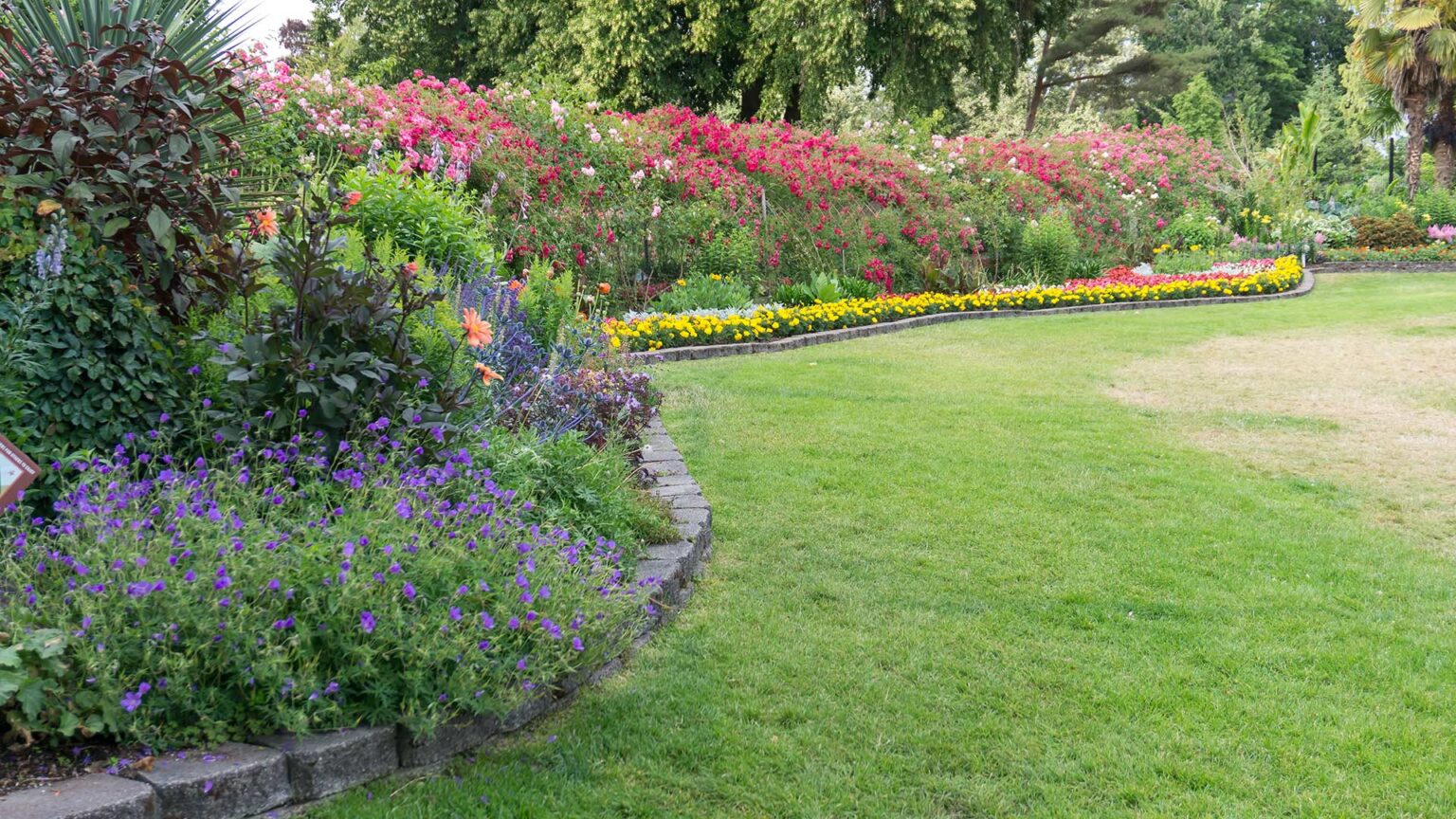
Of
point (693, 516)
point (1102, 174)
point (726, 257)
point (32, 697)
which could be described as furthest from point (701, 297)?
point (1102, 174)

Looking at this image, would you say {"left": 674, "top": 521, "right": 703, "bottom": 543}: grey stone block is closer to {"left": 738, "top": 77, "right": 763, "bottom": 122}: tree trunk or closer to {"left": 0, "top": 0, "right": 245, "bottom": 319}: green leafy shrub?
{"left": 0, "top": 0, "right": 245, "bottom": 319}: green leafy shrub

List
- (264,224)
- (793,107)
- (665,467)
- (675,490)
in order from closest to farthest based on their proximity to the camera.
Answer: (264,224)
(675,490)
(665,467)
(793,107)

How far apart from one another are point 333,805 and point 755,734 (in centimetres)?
105

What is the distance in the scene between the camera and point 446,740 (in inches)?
103

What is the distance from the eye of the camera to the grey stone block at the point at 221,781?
2.18 m

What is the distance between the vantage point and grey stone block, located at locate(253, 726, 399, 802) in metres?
2.36

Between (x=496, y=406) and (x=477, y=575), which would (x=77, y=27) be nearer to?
(x=496, y=406)

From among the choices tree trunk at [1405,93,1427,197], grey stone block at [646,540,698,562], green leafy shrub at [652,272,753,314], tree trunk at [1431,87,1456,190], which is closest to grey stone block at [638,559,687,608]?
grey stone block at [646,540,698,562]

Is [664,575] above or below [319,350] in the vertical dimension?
below

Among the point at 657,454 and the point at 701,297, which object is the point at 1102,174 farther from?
the point at 657,454

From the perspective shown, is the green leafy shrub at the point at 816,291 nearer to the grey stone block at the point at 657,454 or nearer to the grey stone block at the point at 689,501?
the grey stone block at the point at 657,454

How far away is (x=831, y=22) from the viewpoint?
1661 cm

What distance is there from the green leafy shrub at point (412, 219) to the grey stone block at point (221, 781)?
12.1 feet

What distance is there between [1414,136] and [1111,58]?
13.8 metres
